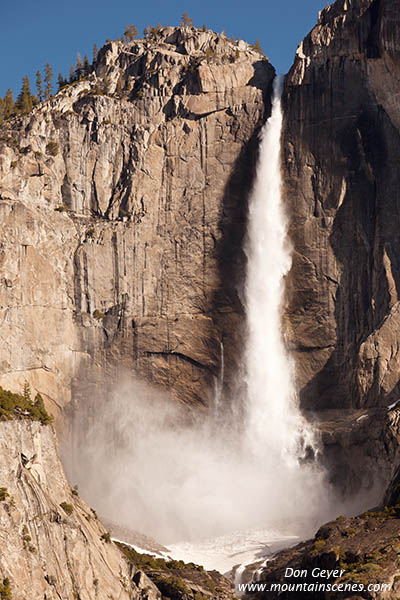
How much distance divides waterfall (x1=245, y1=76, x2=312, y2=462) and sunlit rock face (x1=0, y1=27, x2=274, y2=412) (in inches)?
45.5

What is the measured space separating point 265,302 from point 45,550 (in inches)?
1534

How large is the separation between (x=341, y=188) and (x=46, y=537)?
42416 mm

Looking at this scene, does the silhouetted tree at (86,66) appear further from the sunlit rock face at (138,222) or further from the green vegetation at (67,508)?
the green vegetation at (67,508)

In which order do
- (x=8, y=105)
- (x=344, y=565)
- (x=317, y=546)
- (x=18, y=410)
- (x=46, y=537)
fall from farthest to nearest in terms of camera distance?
(x=8, y=105) → (x=317, y=546) → (x=344, y=565) → (x=18, y=410) → (x=46, y=537)

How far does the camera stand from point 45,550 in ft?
153

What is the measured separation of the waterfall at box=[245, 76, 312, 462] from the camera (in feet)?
263

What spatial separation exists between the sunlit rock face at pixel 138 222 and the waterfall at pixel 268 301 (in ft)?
3.79

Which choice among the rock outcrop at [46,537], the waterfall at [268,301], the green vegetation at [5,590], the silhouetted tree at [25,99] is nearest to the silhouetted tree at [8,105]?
the silhouetted tree at [25,99]

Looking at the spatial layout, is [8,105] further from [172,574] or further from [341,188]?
[172,574]

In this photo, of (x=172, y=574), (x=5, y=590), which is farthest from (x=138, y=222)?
(x=5, y=590)

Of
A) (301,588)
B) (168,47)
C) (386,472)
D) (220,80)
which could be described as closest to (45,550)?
(301,588)

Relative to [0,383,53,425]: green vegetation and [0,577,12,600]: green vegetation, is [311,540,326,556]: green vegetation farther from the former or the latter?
[0,577,12,600]: green vegetation

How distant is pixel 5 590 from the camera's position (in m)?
42.4

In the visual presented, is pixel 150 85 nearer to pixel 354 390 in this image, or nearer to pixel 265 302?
pixel 265 302
